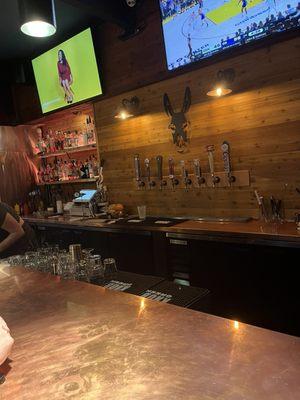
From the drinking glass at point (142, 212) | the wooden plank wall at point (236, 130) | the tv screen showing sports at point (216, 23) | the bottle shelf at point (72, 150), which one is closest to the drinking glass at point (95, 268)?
the wooden plank wall at point (236, 130)

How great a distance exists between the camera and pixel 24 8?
1965 millimetres

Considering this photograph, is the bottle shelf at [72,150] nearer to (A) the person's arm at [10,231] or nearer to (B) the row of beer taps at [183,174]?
(B) the row of beer taps at [183,174]

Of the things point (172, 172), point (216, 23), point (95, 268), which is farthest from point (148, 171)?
point (95, 268)

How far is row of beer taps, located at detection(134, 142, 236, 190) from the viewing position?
131 inches

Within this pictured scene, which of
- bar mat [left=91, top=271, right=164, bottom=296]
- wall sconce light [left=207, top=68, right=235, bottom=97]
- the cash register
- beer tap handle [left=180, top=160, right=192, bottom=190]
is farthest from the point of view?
the cash register

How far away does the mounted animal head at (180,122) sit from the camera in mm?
3602

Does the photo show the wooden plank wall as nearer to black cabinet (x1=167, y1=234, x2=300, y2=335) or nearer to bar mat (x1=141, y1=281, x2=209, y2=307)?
black cabinet (x1=167, y1=234, x2=300, y2=335)

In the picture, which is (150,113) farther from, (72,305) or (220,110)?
(72,305)

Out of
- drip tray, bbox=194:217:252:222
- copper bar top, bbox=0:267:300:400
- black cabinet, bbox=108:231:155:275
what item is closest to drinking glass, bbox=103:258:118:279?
copper bar top, bbox=0:267:300:400

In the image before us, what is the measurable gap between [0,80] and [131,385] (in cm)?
573

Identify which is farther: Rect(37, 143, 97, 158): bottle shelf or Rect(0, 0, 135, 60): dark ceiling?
Rect(37, 143, 97, 158): bottle shelf

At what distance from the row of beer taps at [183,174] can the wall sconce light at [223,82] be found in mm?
486

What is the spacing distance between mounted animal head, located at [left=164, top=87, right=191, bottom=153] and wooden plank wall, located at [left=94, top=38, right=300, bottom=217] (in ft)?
0.20

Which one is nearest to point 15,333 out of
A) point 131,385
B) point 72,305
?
point 72,305
